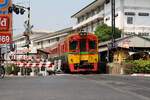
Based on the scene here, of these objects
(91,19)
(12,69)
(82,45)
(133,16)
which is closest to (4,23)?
(12,69)

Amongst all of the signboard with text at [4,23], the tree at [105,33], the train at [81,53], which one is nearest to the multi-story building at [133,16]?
the tree at [105,33]

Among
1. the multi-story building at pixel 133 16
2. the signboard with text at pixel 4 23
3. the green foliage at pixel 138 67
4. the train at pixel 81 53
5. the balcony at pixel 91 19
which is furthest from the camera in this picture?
the balcony at pixel 91 19

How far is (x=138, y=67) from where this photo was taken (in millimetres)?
39906

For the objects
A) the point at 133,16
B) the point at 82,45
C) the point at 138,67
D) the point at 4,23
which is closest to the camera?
the point at 82,45

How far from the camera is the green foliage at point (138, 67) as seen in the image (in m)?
39.5

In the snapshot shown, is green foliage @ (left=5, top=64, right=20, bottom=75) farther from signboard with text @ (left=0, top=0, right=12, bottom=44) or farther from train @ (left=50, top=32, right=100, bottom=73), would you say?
train @ (left=50, top=32, right=100, bottom=73)

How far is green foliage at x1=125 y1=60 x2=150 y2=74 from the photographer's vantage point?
39.5m

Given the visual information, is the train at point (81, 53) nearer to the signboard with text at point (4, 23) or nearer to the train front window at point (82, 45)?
the train front window at point (82, 45)

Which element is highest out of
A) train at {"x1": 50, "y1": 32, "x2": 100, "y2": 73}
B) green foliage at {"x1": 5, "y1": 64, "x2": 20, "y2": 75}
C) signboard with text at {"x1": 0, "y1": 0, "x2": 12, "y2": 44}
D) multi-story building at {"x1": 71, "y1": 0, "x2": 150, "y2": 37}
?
multi-story building at {"x1": 71, "y1": 0, "x2": 150, "y2": 37}

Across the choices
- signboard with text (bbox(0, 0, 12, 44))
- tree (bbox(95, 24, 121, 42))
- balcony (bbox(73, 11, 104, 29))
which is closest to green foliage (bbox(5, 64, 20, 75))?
signboard with text (bbox(0, 0, 12, 44))

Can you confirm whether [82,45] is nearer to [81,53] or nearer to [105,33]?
[81,53]

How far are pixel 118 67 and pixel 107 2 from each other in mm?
38307

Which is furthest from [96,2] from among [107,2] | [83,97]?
[83,97]

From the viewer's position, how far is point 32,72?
3900cm
